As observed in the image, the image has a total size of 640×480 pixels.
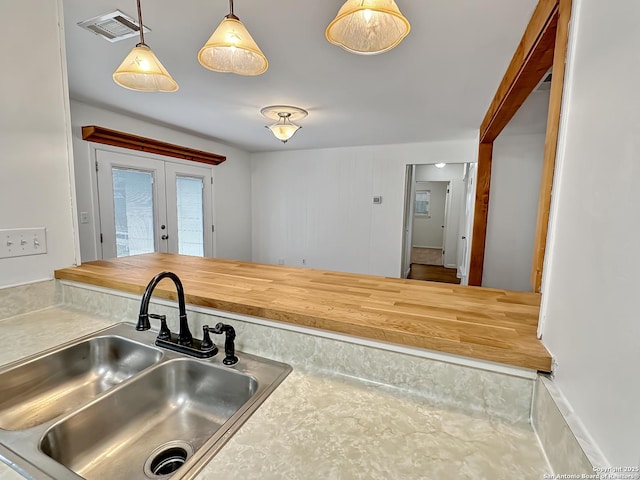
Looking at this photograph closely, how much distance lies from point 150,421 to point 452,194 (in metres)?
7.27

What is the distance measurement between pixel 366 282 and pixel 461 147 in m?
3.70

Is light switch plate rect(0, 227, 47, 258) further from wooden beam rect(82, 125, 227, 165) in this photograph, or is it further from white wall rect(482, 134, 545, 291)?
white wall rect(482, 134, 545, 291)

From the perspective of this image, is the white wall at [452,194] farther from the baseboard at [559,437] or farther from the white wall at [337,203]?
the baseboard at [559,437]

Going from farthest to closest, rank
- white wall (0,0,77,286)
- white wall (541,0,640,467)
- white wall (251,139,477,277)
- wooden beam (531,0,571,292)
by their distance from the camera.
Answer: white wall (251,139,477,277), white wall (0,0,77,286), wooden beam (531,0,571,292), white wall (541,0,640,467)

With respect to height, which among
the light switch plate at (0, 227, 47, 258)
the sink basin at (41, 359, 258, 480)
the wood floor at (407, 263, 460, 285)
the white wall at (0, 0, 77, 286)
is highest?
the white wall at (0, 0, 77, 286)

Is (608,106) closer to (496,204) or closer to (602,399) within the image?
(602,399)

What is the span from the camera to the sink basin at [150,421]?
2.53ft

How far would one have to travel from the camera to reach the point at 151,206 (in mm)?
3740

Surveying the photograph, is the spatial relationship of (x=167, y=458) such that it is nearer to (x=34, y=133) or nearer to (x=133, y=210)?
(x=34, y=133)

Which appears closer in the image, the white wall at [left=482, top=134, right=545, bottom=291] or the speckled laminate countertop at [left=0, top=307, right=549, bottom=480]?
the speckled laminate countertop at [left=0, top=307, right=549, bottom=480]

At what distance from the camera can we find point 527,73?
1.74 meters

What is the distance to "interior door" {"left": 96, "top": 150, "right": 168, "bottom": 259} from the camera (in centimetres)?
320

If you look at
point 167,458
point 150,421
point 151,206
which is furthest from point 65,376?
point 151,206

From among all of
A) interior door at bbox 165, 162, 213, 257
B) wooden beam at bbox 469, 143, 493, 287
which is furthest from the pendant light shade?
wooden beam at bbox 469, 143, 493, 287
